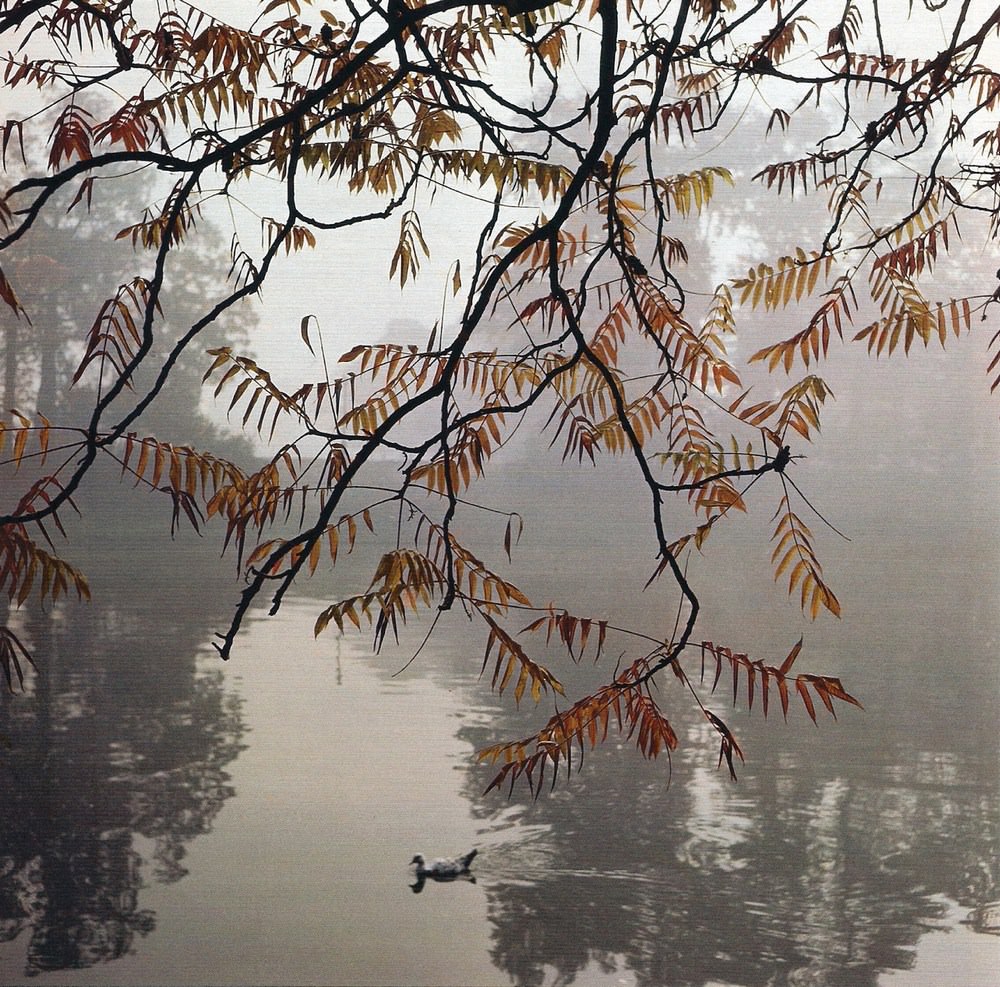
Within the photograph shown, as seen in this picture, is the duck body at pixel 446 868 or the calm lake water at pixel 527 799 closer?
the calm lake water at pixel 527 799

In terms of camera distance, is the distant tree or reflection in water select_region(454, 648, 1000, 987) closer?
the distant tree

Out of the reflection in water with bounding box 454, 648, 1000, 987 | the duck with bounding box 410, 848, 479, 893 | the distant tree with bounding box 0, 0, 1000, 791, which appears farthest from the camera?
the duck with bounding box 410, 848, 479, 893

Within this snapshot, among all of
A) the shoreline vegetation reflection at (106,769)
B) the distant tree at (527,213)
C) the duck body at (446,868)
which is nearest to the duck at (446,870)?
the duck body at (446,868)

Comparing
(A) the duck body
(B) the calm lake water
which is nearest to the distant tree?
(B) the calm lake water

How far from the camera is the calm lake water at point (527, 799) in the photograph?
258 centimetres

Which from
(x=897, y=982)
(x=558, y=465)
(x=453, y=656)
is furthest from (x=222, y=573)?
(x=897, y=982)

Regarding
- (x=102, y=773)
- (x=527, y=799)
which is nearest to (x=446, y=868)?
(x=527, y=799)

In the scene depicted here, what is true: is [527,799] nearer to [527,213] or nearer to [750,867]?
[750,867]

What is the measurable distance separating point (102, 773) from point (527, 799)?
1234mm

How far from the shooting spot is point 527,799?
9.84 feet

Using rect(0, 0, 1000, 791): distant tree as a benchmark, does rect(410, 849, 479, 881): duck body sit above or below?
below

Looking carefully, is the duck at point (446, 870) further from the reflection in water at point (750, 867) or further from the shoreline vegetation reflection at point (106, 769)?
the shoreline vegetation reflection at point (106, 769)

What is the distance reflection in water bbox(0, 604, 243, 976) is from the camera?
8.66 ft

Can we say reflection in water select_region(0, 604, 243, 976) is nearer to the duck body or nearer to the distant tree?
the distant tree
